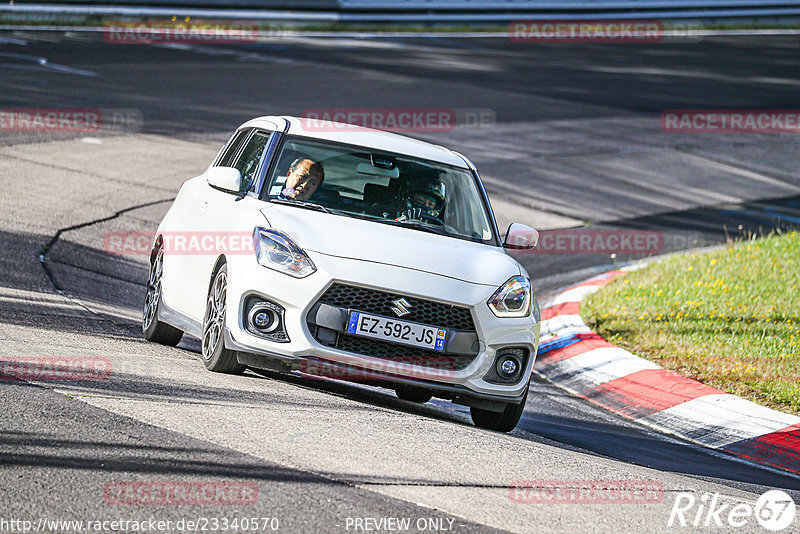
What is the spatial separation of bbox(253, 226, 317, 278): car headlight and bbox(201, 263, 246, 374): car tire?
0.32 metres

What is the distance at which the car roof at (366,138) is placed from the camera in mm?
7906

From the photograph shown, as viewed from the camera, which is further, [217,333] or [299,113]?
[299,113]

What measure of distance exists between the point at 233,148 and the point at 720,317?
16.2ft

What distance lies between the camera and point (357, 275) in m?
6.52

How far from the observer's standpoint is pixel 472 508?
4.86m

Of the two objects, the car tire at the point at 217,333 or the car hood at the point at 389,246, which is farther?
the car tire at the point at 217,333

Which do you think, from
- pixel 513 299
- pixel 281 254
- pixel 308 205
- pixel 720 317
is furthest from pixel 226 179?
pixel 720 317
